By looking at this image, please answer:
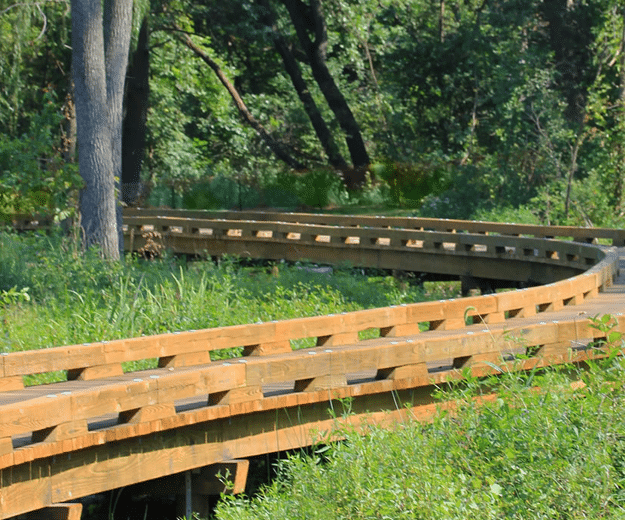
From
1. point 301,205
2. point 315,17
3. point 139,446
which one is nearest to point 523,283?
point 139,446

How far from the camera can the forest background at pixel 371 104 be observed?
2630 cm

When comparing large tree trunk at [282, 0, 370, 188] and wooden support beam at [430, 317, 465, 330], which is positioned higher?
large tree trunk at [282, 0, 370, 188]

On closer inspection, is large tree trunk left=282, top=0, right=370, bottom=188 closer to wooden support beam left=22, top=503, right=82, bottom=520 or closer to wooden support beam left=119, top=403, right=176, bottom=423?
wooden support beam left=119, top=403, right=176, bottom=423

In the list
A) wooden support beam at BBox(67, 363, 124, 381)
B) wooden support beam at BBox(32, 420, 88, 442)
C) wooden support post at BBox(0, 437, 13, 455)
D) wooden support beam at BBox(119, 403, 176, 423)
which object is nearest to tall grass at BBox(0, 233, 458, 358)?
wooden support beam at BBox(67, 363, 124, 381)

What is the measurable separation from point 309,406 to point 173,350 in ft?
4.41

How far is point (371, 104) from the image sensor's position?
119 ft

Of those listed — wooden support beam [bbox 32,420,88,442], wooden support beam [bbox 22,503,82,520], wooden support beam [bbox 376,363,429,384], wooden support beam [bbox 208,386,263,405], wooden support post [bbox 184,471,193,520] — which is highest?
wooden support beam [bbox 32,420,88,442]

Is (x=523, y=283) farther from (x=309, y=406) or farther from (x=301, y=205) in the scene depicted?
(x=301, y=205)

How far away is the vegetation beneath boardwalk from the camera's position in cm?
1175

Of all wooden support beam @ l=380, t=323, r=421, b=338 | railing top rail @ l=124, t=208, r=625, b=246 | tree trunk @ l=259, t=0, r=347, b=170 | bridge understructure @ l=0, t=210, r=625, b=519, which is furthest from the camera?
tree trunk @ l=259, t=0, r=347, b=170

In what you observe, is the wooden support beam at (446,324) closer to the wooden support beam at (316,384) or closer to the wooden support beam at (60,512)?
the wooden support beam at (316,384)

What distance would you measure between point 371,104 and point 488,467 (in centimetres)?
3069

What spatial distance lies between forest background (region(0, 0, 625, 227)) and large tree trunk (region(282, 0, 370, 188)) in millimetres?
55

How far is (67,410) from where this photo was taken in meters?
6.72
